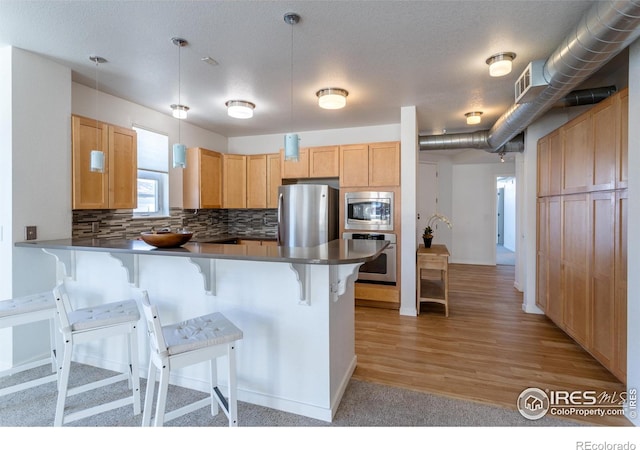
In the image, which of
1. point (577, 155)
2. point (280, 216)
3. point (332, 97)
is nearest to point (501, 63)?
point (577, 155)

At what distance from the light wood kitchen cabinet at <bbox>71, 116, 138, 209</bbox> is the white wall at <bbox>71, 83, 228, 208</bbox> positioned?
0.42 m

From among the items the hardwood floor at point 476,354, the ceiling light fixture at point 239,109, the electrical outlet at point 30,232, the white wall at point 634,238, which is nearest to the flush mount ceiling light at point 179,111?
the ceiling light fixture at point 239,109

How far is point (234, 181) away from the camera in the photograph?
5.02 m

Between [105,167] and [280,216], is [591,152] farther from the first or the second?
[105,167]

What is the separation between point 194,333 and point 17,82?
2555 millimetres

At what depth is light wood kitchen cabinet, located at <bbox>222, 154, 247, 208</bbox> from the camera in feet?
16.3

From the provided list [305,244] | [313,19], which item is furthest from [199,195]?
[313,19]

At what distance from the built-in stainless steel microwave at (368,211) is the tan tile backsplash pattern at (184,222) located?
4.82ft

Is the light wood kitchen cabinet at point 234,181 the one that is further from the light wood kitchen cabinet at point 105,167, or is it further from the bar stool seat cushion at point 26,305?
the bar stool seat cushion at point 26,305

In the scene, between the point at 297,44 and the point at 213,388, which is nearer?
the point at 213,388

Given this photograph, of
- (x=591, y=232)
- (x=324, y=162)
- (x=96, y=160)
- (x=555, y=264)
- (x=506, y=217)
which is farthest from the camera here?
(x=506, y=217)

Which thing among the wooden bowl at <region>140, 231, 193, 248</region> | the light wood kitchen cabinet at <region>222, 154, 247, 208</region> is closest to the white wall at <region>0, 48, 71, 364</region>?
the wooden bowl at <region>140, 231, 193, 248</region>

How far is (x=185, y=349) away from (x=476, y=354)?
2517 mm

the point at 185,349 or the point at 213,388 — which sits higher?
the point at 185,349
